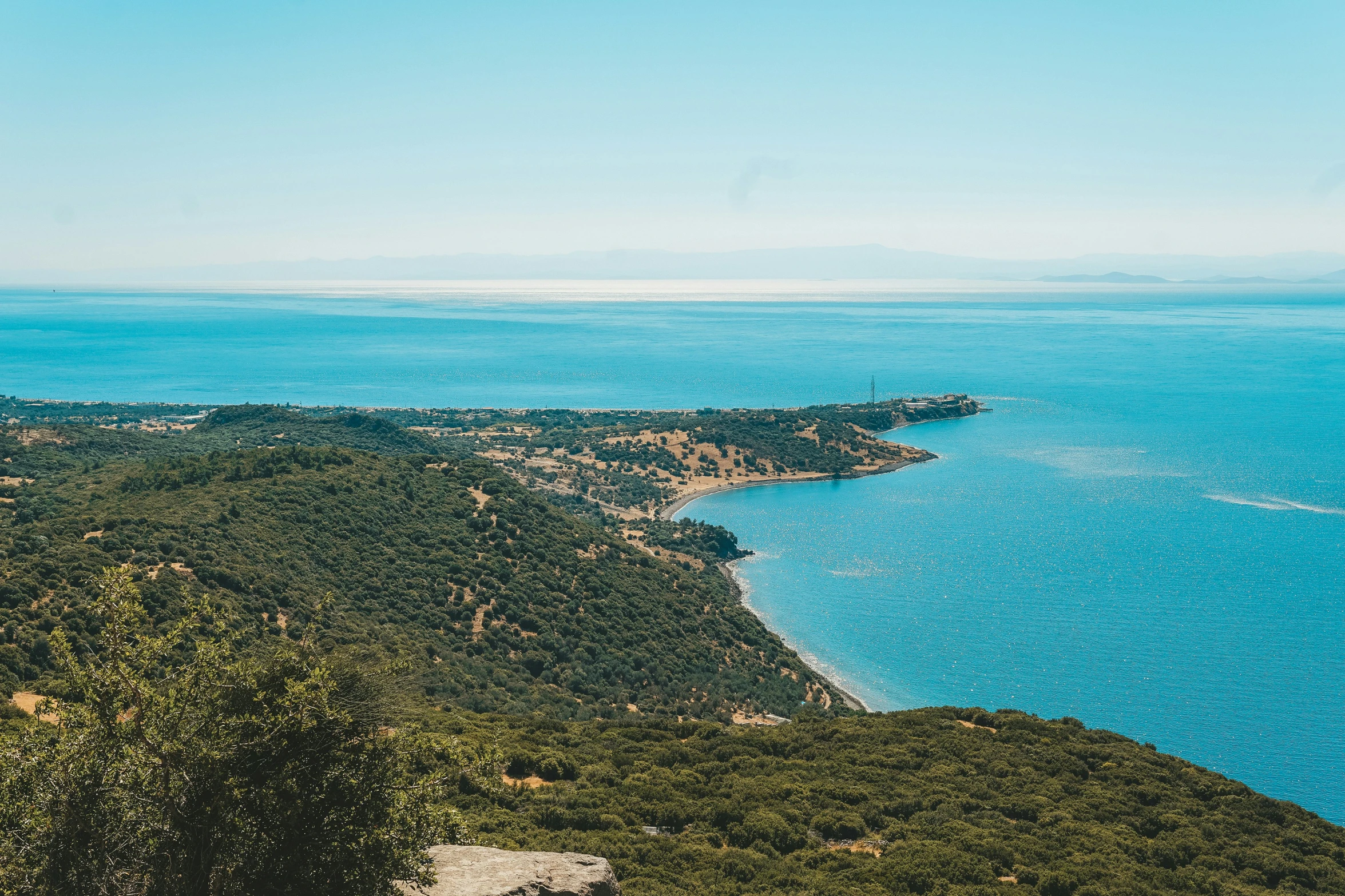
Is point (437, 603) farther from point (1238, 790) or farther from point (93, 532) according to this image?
point (1238, 790)

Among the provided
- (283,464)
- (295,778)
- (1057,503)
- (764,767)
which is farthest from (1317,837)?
(1057,503)

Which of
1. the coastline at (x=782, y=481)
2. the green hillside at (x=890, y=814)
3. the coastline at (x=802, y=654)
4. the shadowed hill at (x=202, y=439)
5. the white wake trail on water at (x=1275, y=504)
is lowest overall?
the coastline at (x=802, y=654)

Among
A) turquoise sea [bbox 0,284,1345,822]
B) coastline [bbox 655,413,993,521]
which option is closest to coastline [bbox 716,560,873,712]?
turquoise sea [bbox 0,284,1345,822]

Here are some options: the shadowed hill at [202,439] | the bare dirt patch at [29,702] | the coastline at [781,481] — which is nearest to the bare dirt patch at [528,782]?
the bare dirt patch at [29,702]

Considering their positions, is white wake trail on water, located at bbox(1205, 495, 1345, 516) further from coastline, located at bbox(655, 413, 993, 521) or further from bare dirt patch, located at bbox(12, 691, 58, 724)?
bare dirt patch, located at bbox(12, 691, 58, 724)

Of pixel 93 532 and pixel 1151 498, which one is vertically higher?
pixel 93 532

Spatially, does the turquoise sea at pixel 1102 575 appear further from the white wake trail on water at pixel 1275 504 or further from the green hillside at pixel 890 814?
the green hillside at pixel 890 814

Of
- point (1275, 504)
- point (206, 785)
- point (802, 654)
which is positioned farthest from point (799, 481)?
point (206, 785)

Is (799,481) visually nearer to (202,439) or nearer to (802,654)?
(802,654)
